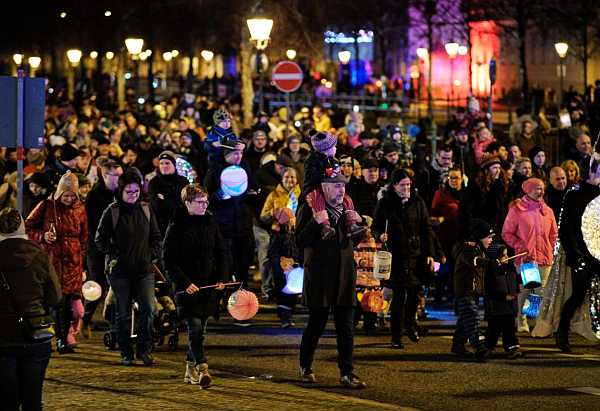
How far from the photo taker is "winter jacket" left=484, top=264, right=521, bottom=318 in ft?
48.3

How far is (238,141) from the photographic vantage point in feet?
59.6

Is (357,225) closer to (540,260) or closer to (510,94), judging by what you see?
(540,260)

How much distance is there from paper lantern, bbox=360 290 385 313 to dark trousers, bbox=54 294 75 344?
281 centimetres

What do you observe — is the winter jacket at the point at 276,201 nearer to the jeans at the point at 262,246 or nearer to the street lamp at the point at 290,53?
the jeans at the point at 262,246

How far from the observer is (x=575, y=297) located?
50.2ft

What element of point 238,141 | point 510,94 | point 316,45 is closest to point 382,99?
point 316,45

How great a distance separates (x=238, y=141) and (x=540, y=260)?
153 inches

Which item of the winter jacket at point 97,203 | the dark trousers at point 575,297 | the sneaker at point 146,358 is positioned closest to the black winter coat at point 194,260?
the sneaker at point 146,358

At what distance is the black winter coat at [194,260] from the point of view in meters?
12.9

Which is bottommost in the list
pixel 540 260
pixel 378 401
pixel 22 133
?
pixel 378 401

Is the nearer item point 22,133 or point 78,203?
point 22,133

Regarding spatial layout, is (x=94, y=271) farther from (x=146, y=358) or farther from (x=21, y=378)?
(x=21, y=378)

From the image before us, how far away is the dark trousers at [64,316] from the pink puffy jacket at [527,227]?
4.36 m

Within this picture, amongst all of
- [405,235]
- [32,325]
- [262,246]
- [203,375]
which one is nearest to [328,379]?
[203,375]
